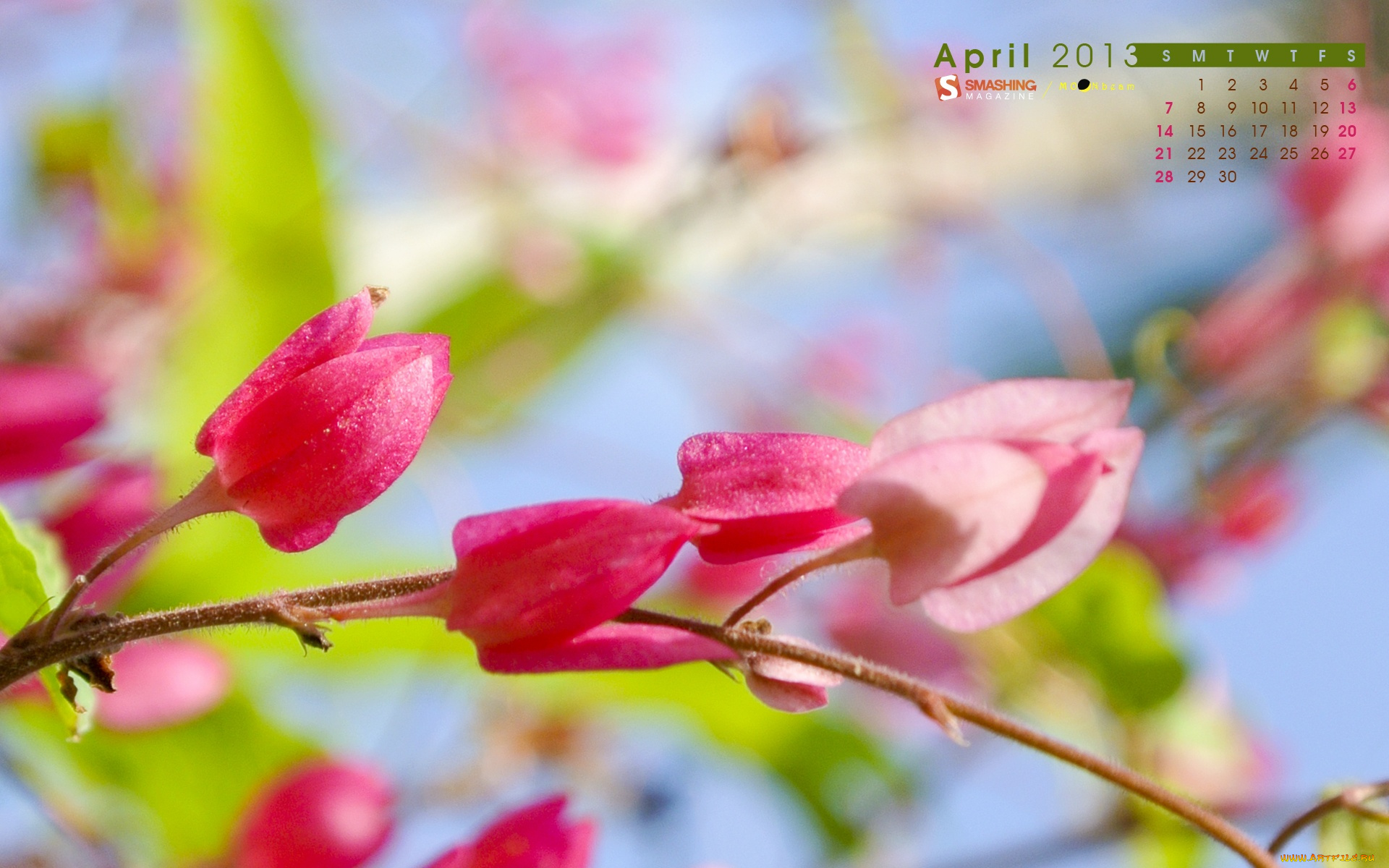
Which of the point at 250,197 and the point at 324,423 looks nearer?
the point at 324,423

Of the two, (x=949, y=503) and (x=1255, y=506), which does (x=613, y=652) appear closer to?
(x=949, y=503)

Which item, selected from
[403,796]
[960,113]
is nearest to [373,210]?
[960,113]

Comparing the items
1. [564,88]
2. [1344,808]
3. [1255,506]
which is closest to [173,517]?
[1344,808]

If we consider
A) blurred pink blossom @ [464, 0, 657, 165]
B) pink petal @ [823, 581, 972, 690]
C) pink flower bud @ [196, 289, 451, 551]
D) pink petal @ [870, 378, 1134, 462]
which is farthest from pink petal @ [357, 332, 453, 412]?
blurred pink blossom @ [464, 0, 657, 165]

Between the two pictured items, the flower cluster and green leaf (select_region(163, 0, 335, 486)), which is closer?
the flower cluster

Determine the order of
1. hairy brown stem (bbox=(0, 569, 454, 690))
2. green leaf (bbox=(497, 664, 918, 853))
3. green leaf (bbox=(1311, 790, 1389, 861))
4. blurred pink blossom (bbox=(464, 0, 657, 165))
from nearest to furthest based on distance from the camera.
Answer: hairy brown stem (bbox=(0, 569, 454, 690)) → green leaf (bbox=(1311, 790, 1389, 861)) → green leaf (bbox=(497, 664, 918, 853)) → blurred pink blossom (bbox=(464, 0, 657, 165))

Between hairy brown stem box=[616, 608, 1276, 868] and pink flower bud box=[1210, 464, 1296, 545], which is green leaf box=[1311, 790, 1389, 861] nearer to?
hairy brown stem box=[616, 608, 1276, 868]

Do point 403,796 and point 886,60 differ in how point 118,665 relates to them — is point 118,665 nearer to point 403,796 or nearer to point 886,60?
point 403,796

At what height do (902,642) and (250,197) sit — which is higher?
(250,197)

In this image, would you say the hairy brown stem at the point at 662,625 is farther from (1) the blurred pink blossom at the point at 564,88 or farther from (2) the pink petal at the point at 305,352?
(1) the blurred pink blossom at the point at 564,88
